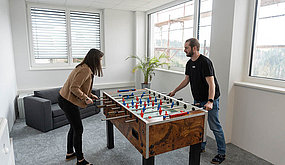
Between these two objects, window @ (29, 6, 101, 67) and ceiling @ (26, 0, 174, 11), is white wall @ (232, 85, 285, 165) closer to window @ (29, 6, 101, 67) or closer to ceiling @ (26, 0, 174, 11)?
ceiling @ (26, 0, 174, 11)

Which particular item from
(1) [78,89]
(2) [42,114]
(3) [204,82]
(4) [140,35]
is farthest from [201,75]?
(4) [140,35]

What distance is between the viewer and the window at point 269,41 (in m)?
2.53

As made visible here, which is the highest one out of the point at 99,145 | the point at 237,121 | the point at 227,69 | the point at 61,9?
the point at 61,9

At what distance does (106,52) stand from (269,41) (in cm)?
380

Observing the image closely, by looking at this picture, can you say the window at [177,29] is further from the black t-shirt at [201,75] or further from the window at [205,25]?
the black t-shirt at [201,75]

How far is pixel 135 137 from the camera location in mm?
1899

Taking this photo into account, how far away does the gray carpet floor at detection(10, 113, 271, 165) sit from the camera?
256 cm

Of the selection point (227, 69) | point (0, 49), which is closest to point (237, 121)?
point (227, 69)

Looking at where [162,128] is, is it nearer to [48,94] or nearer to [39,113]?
[39,113]

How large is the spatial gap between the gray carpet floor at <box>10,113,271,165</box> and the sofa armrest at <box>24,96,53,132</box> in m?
0.12

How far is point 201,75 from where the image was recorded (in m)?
2.48

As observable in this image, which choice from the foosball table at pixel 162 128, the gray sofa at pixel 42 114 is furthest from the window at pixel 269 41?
the gray sofa at pixel 42 114

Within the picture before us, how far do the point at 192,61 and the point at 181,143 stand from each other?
1.15m

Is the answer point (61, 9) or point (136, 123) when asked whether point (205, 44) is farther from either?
point (61, 9)
